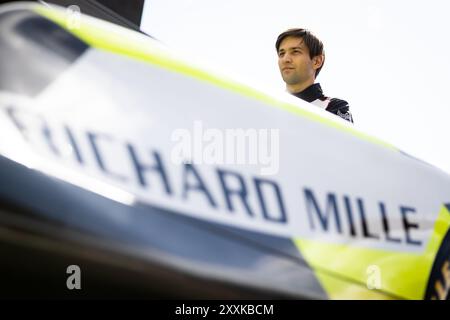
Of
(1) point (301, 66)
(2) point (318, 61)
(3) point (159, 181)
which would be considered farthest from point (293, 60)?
(3) point (159, 181)

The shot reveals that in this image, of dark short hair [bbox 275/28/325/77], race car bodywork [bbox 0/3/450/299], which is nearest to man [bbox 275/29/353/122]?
dark short hair [bbox 275/28/325/77]

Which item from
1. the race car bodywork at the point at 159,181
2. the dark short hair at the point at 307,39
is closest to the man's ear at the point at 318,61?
the dark short hair at the point at 307,39

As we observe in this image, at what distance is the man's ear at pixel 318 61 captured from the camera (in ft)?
6.19

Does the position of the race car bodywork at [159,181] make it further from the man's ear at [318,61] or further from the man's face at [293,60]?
the man's ear at [318,61]

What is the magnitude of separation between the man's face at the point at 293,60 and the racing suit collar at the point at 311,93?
0.15 feet

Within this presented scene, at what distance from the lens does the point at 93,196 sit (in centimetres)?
Answer: 81

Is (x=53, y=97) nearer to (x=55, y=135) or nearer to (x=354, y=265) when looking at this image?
(x=55, y=135)

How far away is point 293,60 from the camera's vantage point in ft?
6.00

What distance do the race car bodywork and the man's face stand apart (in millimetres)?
727

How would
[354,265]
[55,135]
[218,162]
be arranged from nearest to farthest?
[55,135], [218,162], [354,265]

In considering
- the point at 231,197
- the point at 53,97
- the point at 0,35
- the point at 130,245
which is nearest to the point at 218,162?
the point at 231,197

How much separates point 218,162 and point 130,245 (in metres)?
0.26

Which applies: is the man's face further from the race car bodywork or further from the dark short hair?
the race car bodywork

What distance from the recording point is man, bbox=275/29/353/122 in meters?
1.81
